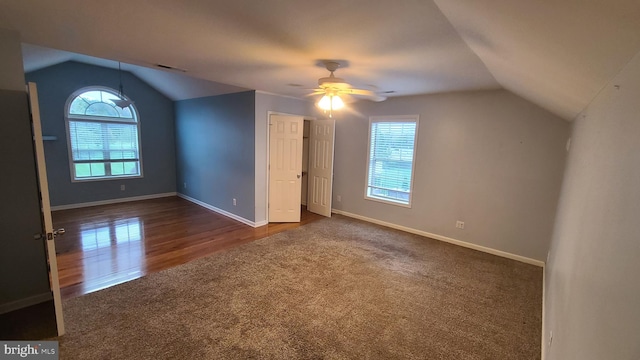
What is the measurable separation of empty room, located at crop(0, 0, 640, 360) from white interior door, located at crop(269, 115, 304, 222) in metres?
0.04

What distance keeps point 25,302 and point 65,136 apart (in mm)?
4328

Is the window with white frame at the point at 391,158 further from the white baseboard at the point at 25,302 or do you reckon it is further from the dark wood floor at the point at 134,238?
the white baseboard at the point at 25,302

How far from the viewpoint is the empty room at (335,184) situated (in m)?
1.30

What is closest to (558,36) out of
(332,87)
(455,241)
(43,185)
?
(332,87)

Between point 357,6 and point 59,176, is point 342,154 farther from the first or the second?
point 59,176

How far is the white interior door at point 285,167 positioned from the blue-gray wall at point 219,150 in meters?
0.39

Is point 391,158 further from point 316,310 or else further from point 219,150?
point 219,150

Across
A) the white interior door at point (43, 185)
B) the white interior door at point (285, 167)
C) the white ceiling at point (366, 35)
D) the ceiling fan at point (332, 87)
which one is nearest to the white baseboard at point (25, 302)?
the white interior door at point (43, 185)

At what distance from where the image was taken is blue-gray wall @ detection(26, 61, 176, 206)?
5191 millimetres

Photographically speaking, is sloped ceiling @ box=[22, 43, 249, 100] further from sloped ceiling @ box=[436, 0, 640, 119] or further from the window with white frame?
sloped ceiling @ box=[436, 0, 640, 119]

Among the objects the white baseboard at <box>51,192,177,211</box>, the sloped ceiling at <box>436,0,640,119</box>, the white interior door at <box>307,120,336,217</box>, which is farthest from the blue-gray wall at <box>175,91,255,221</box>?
the sloped ceiling at <box>436,0,640,119</box>

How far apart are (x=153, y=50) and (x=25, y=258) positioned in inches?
90.3

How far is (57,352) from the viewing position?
1.95m

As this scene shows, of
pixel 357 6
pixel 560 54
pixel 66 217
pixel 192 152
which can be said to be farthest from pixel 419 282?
pixel 66 217
